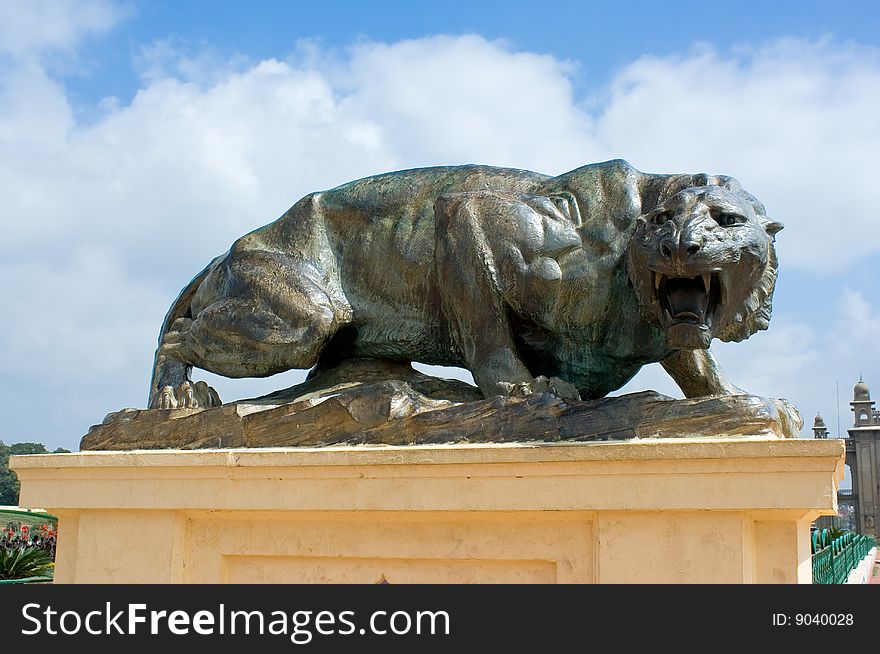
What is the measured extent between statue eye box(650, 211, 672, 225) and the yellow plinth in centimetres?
111

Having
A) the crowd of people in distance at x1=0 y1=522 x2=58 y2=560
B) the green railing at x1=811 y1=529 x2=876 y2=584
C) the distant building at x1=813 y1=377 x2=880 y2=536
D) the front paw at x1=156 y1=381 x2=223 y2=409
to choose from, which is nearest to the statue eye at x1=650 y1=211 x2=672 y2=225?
the front paw at x1=156 y1=381 x2=223 y2=409

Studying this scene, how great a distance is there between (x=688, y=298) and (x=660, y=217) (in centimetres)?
40

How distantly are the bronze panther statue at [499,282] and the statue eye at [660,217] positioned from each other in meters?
0.01

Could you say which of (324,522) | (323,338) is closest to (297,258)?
(323,338)

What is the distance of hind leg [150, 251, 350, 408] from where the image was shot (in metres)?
4.93

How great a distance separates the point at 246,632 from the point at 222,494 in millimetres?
746

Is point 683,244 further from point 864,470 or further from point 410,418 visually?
point 864,470

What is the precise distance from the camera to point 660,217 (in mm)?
4258

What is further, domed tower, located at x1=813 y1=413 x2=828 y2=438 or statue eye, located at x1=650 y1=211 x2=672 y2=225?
domed tower, located at x1=813 y1=413 x2=828 y2=438

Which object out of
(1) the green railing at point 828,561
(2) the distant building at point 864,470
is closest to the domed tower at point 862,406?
(2) the distant building at point 864,470

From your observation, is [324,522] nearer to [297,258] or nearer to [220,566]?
[220,566]

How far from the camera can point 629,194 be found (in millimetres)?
4652

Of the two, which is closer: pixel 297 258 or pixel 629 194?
pixel 629 194

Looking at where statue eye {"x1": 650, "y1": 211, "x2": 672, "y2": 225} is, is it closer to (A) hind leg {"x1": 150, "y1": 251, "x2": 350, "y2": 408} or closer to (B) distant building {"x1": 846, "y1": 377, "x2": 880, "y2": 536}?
(A) hind leg {"x1": 150, "y1": 251, "x2": 350, "y2": 408}
